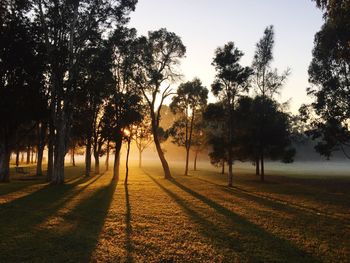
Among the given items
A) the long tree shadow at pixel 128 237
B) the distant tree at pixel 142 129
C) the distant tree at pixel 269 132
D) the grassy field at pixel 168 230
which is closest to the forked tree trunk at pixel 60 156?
the grassy field at pixel 168 230

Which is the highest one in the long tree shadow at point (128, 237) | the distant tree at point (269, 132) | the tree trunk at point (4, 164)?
the distant tree at point (269, 132)

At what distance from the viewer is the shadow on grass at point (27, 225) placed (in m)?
11.0

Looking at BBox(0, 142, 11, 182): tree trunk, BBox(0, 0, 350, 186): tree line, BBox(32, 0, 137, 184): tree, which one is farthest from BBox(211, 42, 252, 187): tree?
BBox(0, 142, 11, 182): tree trunk

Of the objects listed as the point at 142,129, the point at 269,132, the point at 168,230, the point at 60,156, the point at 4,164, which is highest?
the point at 142,129

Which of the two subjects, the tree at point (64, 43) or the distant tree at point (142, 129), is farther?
the distant tree at point (142, 129)

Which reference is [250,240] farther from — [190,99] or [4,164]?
[190,99]

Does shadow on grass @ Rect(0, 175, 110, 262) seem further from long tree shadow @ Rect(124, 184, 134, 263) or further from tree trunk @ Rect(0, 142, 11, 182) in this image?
tree trunk @ Rect(0, 142, 11, 182)

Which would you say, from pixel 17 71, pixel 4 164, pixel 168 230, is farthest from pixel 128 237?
pixel 4 164

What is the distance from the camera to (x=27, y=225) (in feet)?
48.8

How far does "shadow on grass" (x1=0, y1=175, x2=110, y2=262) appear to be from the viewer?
11.0m

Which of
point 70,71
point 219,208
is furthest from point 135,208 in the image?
point 70,71

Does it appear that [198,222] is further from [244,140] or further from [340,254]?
[244,140]

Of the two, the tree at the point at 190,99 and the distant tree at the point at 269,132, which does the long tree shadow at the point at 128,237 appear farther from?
the tree at the point at 190,99

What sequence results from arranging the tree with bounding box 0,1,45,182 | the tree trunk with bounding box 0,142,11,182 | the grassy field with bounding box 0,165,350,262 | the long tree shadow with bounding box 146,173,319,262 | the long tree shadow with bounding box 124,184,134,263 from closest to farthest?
the long tree shadow with bounding box 124,184,134,263 < the grassy field with bounding box 0,165,350,262 < the long tree shadow with bounding box 146,173,319,262 < the tree with bounding box 0,1,45,182 < the tree trunk with bounding box 0,142,11,182
